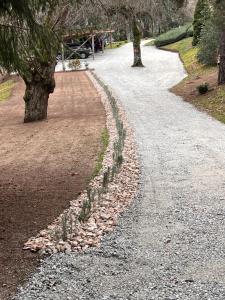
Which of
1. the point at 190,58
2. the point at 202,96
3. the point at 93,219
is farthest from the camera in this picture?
the point at 190,58

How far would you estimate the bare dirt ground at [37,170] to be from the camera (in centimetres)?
549

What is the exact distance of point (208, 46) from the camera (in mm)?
31109

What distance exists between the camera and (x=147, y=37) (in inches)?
3145

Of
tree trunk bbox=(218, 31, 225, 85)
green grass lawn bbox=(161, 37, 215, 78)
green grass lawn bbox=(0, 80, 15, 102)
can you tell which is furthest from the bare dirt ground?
green grass lawn bbox=(161, 37, 215, 78)

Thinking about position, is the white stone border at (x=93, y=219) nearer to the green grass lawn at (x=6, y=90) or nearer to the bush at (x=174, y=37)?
the green grass lawn at (x=6, y=90)

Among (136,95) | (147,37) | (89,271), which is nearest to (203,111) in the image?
(136,95)

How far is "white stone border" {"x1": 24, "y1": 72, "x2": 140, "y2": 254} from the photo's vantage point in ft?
18.5

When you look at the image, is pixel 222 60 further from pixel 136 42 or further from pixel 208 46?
pixel 136 42

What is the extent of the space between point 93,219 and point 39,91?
462 inches

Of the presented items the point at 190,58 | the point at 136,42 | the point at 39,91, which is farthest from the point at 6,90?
the point at 39,91

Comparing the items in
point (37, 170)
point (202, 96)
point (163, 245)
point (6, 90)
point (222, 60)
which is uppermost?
point (222, 60)

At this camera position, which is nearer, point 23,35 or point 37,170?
point 23,35

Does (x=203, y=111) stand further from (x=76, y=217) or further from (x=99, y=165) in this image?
(x=76, y=217)

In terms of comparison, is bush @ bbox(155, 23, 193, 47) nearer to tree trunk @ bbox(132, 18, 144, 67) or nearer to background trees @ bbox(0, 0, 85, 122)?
tree trunk @ bbox(132, 18, 144, 67)
